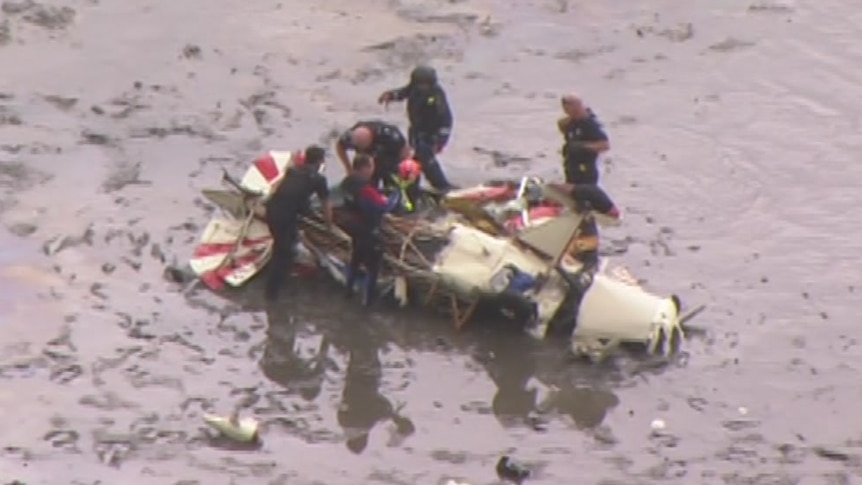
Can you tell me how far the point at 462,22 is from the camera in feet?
68.5

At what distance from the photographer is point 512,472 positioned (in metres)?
13.1

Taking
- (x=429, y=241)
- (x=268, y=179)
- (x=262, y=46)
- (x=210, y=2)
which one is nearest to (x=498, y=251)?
(x=429, y=241)

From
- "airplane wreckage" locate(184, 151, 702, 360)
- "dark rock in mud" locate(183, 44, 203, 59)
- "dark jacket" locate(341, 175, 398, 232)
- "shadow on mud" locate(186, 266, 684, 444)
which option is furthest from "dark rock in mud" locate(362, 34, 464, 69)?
"dark jacket" locate(341, 175, 398, 232)

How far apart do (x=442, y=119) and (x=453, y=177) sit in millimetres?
1059

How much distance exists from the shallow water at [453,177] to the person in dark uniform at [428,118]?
0.92 meters

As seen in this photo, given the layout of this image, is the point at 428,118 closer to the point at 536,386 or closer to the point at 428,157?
the point at 428,157

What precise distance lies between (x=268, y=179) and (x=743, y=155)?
558 cm

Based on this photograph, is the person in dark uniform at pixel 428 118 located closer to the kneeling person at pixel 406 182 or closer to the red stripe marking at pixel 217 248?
the kneeling person at pixel 406 182

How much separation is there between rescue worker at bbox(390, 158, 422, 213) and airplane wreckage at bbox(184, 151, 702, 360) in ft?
0.72

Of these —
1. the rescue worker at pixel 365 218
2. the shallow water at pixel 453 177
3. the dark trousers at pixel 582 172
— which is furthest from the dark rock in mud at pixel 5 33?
the dark trousers at pixel 582 172

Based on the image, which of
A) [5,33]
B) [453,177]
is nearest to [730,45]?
[453,177]

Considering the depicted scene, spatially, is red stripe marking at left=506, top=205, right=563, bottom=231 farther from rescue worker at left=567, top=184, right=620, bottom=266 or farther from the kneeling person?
the kneeling person

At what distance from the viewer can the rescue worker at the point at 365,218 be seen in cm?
1462

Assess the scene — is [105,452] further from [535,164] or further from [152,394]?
[535,164]
